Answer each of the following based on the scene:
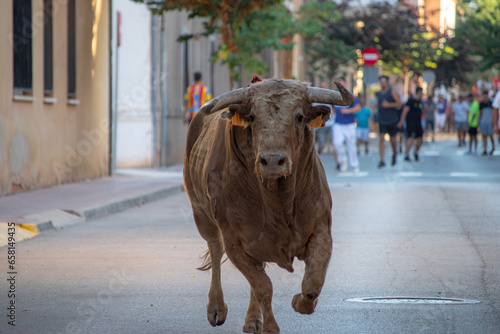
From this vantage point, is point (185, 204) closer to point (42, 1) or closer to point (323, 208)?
point (42, 1)

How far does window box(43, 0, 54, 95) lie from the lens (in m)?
16.4

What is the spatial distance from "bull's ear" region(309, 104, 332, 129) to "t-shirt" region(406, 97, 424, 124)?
66.2 ft

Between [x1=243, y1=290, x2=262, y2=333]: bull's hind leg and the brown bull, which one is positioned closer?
the brown bull

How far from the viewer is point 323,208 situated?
5398mm

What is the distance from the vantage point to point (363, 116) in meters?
30.2

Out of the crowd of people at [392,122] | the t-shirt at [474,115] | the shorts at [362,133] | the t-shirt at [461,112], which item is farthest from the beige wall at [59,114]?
the t-shirt at [461,112]

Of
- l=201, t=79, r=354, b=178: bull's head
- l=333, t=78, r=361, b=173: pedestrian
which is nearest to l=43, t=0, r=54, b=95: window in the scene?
l=333, t=78, r=361, b=173: pedestrian

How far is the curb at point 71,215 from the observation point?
35.4 feet

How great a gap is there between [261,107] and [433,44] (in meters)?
46.4

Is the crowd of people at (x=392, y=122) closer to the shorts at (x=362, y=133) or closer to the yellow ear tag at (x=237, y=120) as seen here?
the shorts at (x=362, y=133)

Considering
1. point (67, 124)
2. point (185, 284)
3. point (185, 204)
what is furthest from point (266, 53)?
point (185, 284)

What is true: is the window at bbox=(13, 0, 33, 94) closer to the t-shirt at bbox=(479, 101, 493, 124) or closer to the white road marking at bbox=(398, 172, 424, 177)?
the white road marking at bbox=(398, 172, 424, 177)

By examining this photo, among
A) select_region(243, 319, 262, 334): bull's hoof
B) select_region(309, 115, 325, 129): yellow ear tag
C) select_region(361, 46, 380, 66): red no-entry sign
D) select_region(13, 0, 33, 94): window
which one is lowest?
select_region(243, 319, 262, 334): bull's hoof

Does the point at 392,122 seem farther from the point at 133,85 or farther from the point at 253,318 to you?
the point at 253,318
